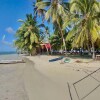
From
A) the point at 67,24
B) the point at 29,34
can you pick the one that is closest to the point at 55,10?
the point at 67,24

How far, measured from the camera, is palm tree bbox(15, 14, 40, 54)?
4228 centimetres

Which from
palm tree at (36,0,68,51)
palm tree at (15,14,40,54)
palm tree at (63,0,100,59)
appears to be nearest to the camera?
palm tree at (63,0,100,59)

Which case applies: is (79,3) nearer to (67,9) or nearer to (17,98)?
(67,9)

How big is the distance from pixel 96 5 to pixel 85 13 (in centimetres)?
124

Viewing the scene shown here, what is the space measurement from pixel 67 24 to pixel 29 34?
20234 mm

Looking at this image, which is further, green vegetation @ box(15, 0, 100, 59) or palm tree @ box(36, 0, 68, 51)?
palm tree @ box(36, 0, 68, 51)

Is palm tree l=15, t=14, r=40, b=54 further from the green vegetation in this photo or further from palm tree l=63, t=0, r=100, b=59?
palm tree l=63, t=0, r=100, b=59

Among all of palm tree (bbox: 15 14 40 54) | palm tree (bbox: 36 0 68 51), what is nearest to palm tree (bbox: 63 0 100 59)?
palm tree (bbox: 36 0 68 51)

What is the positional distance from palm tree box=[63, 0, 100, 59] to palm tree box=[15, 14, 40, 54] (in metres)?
19.6

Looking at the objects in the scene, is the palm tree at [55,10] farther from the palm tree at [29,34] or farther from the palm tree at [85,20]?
the palm tree at [29,34]

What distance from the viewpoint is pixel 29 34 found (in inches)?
1684

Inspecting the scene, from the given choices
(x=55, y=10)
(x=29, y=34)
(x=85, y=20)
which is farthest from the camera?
(x=29, y=34)

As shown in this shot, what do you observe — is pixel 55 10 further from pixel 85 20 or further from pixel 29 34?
pixel 29 34

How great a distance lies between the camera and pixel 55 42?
46156 millimetres
